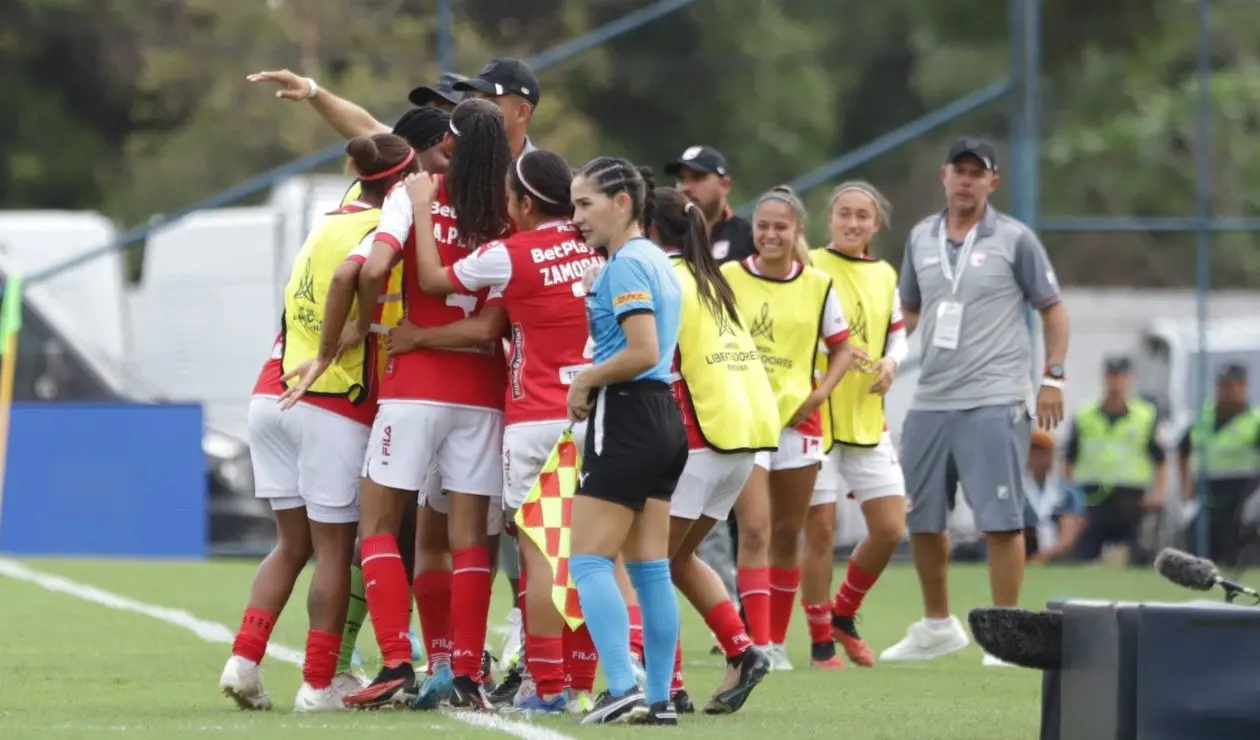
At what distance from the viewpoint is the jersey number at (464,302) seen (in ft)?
26.0

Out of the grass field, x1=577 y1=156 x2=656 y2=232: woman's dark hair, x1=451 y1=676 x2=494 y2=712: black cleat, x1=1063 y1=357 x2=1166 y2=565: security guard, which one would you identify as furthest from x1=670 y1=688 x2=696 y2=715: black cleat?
x1=1063 y1=357 x2=1166 y2=565: security guard

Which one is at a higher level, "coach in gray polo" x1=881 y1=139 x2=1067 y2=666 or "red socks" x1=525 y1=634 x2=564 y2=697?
"coach in gray polo" x1=881 y1=139 x2=1067 y2=666

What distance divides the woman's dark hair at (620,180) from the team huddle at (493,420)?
10 millimetres

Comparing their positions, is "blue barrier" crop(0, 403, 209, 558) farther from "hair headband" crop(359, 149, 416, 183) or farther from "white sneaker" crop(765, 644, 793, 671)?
"hair headband" crop(359, 149, 416, 183)

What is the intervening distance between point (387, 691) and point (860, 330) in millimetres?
3583

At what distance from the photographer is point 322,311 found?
8047 mm

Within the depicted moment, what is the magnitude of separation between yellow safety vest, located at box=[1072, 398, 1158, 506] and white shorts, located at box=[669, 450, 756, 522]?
41.6 feet

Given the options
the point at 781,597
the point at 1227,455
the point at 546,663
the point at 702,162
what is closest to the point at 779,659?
the point at 781,597

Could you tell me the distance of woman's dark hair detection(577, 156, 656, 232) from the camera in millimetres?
7398

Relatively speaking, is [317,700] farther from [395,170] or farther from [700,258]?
[700,258]

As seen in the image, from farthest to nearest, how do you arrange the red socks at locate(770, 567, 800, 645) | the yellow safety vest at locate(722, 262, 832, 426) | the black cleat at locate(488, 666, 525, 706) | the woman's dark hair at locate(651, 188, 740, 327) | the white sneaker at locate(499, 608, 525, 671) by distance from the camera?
the red socks at locate(770, 567, 800, 645), the yellow safety vest at locate(722, 262, 832, 426), the white sneaker at locate(499, 608, 525, 671), the black cleat at locate(488, 666, 525, 706), the woman's dark hair at locate(651, 188, 740, 327)

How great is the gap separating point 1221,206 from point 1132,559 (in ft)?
62.5

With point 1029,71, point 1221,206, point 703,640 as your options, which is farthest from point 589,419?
point 1221,206

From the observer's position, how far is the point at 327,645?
7.95 metres
